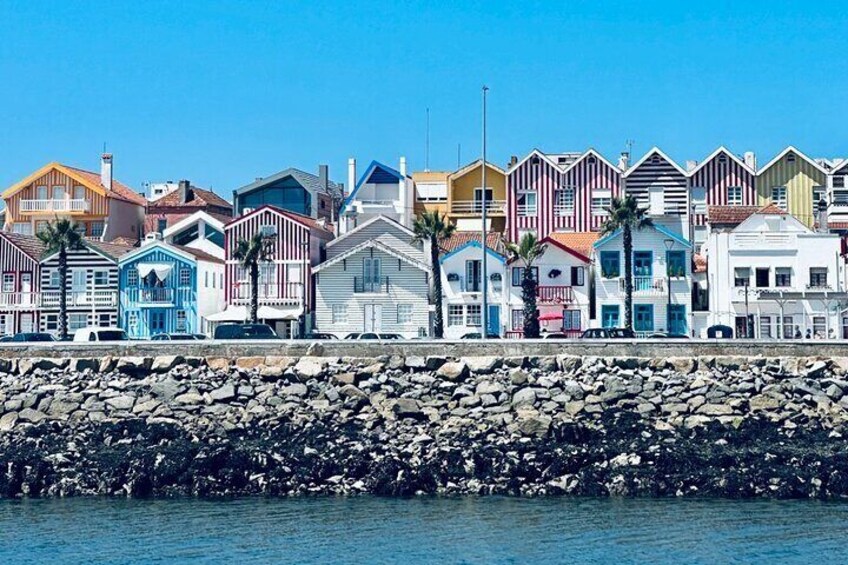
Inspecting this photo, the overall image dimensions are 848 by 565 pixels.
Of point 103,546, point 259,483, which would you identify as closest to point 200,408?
point 259,483

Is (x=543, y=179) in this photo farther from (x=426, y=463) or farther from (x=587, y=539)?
(x=587, y=539)

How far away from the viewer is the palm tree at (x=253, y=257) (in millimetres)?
67500

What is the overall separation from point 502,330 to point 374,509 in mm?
34514

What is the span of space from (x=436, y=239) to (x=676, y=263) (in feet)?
40.2

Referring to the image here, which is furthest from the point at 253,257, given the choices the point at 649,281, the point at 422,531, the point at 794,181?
the point at 422,531

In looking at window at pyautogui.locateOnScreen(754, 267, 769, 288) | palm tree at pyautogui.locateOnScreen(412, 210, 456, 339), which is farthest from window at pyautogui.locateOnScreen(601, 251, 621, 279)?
palm tree at pyautogui.locateOnScreen(412, 210, 456, 339)

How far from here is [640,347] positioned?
44.5 metres

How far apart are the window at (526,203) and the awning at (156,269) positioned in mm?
20457

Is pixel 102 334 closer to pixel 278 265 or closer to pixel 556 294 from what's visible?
pixel 278 265

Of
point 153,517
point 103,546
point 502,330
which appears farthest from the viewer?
point 502,330

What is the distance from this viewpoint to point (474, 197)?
83.6m

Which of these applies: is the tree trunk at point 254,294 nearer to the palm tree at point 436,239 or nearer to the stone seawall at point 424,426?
the palm tree at point 436,239

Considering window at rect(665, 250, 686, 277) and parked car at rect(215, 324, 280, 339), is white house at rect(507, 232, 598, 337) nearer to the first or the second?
window at rect(665, 250, 686, 277)

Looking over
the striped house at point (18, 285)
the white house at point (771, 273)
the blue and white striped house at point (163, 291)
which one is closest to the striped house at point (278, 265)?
the blue and white striped house at point (163, 291)
